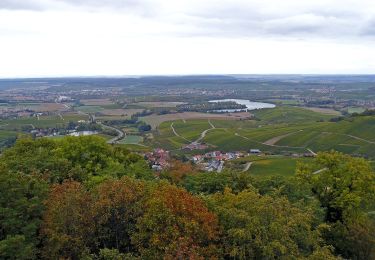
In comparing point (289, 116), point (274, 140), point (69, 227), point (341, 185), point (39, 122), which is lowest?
point (39, 122)

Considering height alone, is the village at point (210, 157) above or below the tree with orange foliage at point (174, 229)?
below

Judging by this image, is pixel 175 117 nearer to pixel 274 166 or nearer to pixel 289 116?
pixel 289 116

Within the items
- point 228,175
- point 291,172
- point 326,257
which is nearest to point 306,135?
point 291,172

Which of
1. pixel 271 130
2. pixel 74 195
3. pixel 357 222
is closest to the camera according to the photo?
pixel 74 195

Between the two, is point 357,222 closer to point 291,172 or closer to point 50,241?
point 50,241

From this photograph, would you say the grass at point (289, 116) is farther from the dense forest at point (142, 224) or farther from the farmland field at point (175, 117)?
the dense forest at point (142, 224)

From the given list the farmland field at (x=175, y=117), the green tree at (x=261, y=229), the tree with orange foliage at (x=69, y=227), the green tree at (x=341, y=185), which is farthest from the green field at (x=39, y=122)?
the green tree at (x=261, y=229)

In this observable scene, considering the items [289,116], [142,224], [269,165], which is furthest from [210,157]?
[289,116]

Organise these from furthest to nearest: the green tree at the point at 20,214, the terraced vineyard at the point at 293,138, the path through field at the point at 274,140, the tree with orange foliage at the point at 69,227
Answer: the path through field at the point at 274,140 < the terraced vineyard at the point at 293,138 < the tree with orange foliage at the point at 69,227 < the green tree at the point at 20,214

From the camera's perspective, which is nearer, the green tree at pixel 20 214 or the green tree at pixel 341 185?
the green tree at pixel 20 214

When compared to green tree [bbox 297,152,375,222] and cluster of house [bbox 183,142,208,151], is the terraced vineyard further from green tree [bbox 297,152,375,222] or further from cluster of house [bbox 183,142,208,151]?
green tree [bbox 297,152,375,222]

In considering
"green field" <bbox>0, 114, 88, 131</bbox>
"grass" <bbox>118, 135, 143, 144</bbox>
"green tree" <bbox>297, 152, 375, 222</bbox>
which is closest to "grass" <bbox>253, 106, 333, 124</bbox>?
"grass" <bbox>118, 135, 143, 144</bbox>
